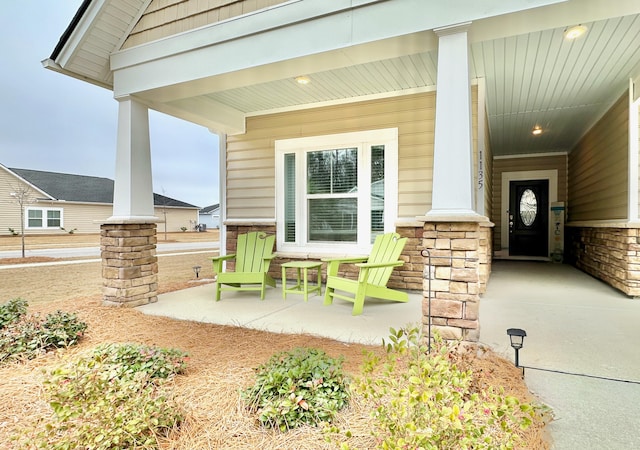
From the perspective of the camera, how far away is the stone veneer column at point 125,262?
12.9ft

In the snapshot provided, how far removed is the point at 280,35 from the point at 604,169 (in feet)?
18.5

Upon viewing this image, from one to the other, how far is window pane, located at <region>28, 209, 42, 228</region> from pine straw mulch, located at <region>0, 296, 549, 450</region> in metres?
17.6

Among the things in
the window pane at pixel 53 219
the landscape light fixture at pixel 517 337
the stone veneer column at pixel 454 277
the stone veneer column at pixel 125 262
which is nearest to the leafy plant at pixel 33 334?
the stone veneer column at pixel 125 262

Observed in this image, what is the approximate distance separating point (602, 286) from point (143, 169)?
21.7ft

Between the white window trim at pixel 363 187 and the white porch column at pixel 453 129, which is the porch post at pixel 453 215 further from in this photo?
the white window trim at pixel 363 187

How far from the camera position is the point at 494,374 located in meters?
2.15

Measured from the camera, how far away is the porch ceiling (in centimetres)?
300

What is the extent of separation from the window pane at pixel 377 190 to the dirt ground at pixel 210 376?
8.28 ft

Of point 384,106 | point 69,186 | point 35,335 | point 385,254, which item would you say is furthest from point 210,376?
point 69,186

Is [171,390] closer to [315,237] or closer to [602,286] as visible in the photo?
[315,237]

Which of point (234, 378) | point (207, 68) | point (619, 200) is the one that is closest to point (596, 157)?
point (619, 200)

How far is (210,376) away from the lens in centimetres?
220

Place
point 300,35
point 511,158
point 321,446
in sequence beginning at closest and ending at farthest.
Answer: point 321,446 < point 300,35 < point 511,158

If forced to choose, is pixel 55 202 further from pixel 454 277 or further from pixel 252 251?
pixel 454 277
